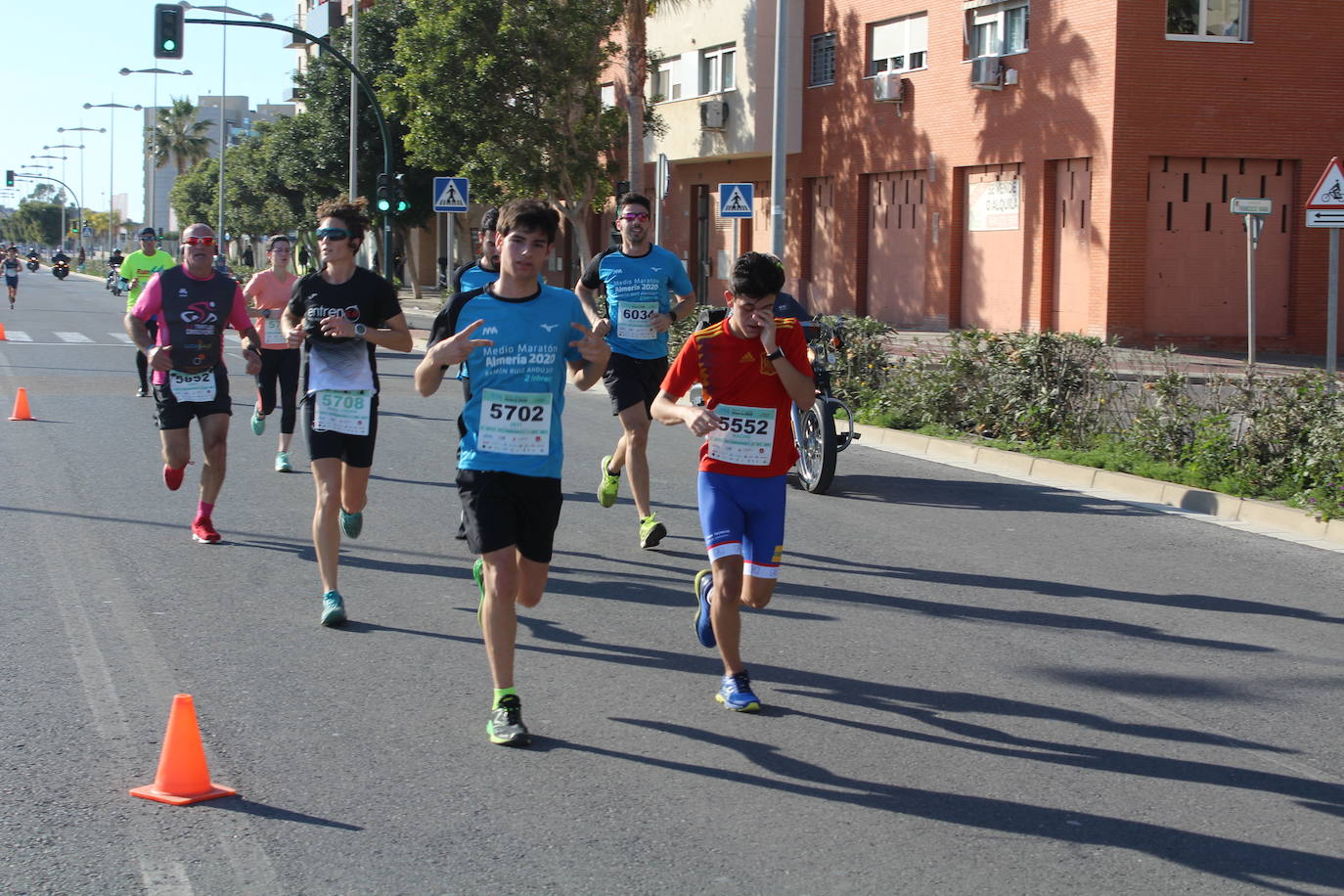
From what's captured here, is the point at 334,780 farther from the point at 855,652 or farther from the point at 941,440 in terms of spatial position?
the point at 941,440

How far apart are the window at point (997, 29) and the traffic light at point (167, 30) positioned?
14.5 metres

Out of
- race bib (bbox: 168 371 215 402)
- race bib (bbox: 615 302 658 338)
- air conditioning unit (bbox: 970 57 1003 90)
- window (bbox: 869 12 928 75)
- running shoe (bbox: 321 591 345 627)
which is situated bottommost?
running shoe (bbox: 321 591 345 627)

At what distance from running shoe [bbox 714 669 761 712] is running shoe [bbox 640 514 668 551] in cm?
315

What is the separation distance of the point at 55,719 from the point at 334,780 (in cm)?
132

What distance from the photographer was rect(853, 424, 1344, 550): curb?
32.9 ft

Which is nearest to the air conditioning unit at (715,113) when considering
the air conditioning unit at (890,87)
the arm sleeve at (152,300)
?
the air conditioning unit at (890,87)

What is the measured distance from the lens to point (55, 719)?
5676mm

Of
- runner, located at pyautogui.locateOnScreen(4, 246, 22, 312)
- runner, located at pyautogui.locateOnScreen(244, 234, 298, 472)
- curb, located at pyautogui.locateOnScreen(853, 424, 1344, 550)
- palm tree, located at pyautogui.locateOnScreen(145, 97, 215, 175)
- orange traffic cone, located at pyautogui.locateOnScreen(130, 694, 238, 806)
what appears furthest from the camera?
palm tree, located at pyautogui.locateOnScreen(145, 97, 215, 175)

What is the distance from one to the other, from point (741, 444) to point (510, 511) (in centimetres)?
93

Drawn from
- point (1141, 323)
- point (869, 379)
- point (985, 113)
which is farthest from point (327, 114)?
point (869, 379)

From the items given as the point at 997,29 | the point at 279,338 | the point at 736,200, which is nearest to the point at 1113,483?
the point at 279,338

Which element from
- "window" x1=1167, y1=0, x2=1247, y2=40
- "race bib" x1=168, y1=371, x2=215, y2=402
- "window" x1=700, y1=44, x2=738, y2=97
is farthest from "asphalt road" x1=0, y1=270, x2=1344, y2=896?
"window" x1=700, y1=44, x2=738, y2=97

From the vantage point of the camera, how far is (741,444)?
585 cm

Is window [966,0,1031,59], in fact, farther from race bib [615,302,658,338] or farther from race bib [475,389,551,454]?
race bib [475,389,551,454]
